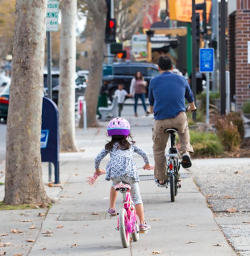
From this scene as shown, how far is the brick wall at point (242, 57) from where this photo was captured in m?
27.2

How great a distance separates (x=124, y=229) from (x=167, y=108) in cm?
341

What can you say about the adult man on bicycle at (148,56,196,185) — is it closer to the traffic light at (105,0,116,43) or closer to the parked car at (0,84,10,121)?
the traffic light at (105,0,116,43)

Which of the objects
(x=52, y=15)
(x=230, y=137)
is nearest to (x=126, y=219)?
(x=52, y=15)

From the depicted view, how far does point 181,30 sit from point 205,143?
35965 mm

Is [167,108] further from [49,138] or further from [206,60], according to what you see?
[206,60]

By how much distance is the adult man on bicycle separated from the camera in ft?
38.2

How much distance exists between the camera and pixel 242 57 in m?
27.6

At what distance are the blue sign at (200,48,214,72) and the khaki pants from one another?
47.4ft

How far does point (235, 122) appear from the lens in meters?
19.0

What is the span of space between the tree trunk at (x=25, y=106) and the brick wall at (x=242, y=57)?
54.3 feet

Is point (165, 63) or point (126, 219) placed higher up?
point (165, 63)

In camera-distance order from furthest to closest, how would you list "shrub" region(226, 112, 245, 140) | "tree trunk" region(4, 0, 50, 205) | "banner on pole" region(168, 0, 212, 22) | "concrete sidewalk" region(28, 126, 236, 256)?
"banner on pole" region(168, 0, 212, 22) → "shrub" region(226, 112, 245, 140) → "tree trunk" region(4, 0, 50, 205) → "concrete sidewalk" region(28, 126, 236, 256)

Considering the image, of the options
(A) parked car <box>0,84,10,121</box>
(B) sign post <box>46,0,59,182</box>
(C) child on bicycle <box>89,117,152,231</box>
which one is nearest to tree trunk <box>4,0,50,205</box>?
(C) child on bicycle <box>89,117,152,231</box>

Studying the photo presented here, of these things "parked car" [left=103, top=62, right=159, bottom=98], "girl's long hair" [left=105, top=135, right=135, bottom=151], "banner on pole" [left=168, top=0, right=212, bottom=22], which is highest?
"banner on pole" [left=168, top=0, right=212, bottom=22]
